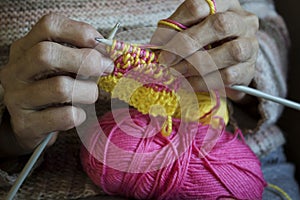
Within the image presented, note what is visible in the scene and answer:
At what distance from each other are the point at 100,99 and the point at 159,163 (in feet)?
0.66

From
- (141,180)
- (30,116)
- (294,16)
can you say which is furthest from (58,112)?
(294,16)

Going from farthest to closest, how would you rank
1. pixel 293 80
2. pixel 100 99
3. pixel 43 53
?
pixel 293 80 < pixel 100 99 < pixel 43 53

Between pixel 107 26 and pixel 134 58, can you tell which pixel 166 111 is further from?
pixel 107 26

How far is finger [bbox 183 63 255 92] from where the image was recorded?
2.43ft

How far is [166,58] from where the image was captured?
70 cm

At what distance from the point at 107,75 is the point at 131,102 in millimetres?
70

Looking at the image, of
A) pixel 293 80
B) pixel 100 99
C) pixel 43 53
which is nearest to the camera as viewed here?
pixel 43 53

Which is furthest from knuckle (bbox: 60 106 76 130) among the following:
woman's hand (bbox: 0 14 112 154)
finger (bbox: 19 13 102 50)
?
finger (bbox: 19 13 102 50)

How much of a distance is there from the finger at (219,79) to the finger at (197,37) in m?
0.06

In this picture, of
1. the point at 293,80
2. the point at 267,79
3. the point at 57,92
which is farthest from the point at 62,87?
the point at 293,80

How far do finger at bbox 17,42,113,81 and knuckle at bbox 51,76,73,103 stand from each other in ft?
0.05

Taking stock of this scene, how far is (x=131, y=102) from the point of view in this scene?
2.50ft

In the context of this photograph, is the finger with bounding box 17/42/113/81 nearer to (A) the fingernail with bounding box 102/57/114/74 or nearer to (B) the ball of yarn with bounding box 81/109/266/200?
(A) the fingernail with bounding box 102/57/114/74

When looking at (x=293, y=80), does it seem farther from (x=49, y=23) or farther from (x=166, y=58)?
(x=49, y=23)
